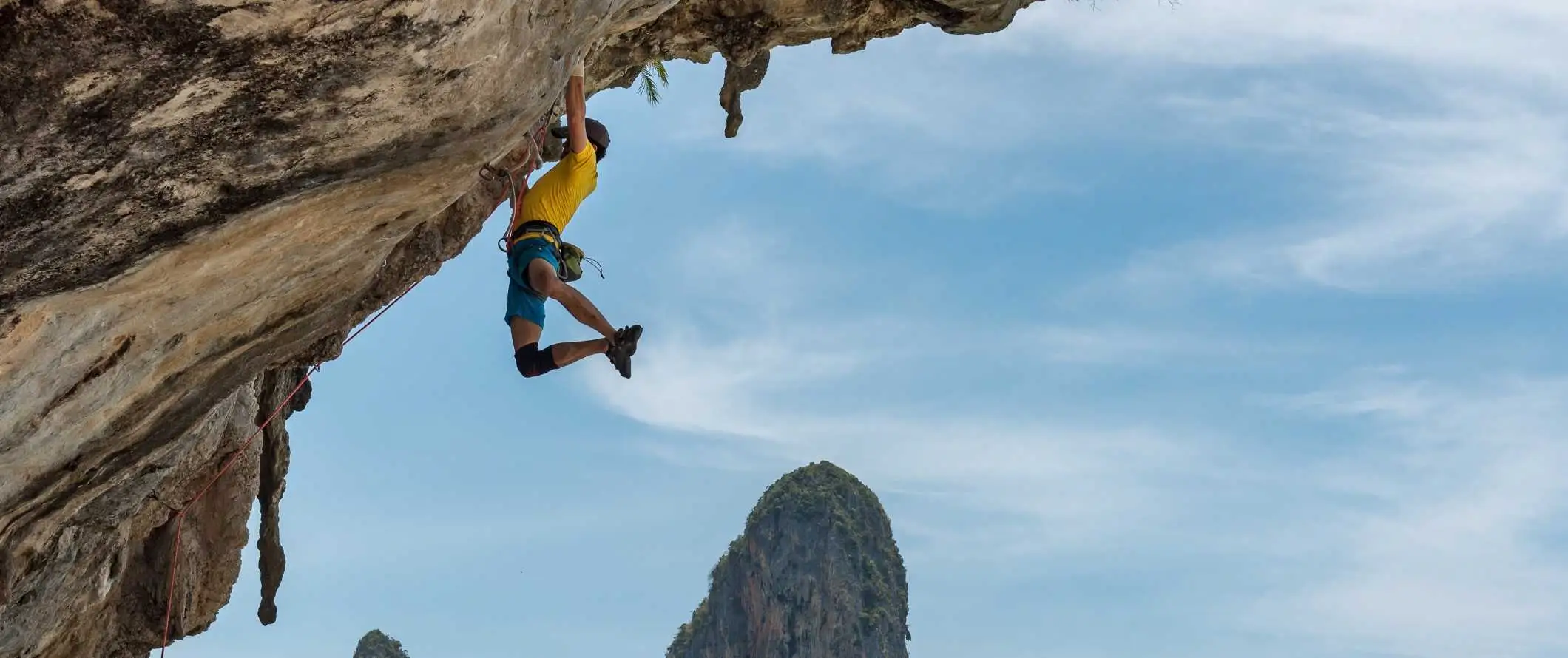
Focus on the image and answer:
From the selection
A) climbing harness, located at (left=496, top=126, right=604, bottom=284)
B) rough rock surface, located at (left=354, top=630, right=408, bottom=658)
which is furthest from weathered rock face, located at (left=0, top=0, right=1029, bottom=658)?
rough rock surface, located at (left=354, top=630, right=408, bottom=658)

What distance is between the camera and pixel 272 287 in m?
8.12

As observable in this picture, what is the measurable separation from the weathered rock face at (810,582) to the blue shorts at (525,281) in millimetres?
73947

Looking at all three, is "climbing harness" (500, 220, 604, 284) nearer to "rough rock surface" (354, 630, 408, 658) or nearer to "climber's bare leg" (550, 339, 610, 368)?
"climber's bare leg" (550, 339, 610, 368)

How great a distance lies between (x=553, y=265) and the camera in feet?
30.2

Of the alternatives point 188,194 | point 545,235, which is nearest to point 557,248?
point 545,235

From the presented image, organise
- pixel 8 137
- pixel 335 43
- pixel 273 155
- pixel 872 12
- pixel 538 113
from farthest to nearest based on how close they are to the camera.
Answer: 1. pixel 872 12
2. pixel 538 113
3. pixel 273 155
4. pixel 335 43
5. pixel 8 137

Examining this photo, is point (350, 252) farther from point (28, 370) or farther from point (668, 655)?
point (668, 655)

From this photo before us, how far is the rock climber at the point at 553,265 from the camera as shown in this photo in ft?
29.3

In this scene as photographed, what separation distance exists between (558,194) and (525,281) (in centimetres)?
65

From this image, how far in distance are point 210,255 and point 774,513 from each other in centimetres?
8050

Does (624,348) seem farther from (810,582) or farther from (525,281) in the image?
(810,582)

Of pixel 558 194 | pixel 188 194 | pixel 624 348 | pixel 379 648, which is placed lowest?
pixel 188 194

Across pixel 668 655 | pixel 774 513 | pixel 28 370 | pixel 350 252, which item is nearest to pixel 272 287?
pixel 350 252

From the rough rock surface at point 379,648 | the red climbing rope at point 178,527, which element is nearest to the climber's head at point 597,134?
the red climbing rope at point 178,527
